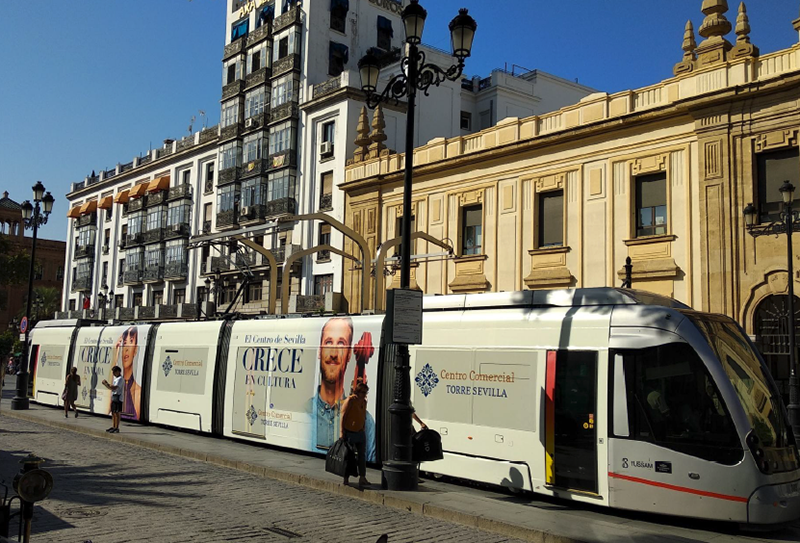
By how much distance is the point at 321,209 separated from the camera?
37.2m

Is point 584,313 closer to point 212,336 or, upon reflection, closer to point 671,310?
point 671,310

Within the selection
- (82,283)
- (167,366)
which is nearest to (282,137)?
(167,366)

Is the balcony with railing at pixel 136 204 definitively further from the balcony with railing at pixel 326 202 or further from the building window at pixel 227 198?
the balcony with railing at pixel 326 202

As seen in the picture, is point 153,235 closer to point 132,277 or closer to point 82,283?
point 132,277

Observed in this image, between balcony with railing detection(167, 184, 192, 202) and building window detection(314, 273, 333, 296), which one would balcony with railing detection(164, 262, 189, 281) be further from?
building window detection(314, 273, 333, 296)

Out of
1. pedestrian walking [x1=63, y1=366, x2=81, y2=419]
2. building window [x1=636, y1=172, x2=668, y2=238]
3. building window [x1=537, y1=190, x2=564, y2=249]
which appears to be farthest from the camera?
building window [x1=537, y1=190, x2=564, y2=249]

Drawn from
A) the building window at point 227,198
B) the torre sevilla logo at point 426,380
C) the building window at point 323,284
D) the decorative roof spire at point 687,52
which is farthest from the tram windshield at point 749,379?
the building window at point 227,198

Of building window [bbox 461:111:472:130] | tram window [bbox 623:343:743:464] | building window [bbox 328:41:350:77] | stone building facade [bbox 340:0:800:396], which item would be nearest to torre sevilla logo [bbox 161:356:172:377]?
stone building facade [bbox 340:0:800:396]

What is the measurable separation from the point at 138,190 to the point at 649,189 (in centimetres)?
4021

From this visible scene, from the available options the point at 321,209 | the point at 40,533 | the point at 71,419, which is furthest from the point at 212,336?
the point at 321,209

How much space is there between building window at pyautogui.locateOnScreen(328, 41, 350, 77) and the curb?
28591 millimetres

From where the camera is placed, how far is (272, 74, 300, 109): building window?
40841 millimetres

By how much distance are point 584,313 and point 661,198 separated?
551 inches

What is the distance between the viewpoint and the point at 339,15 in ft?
138
